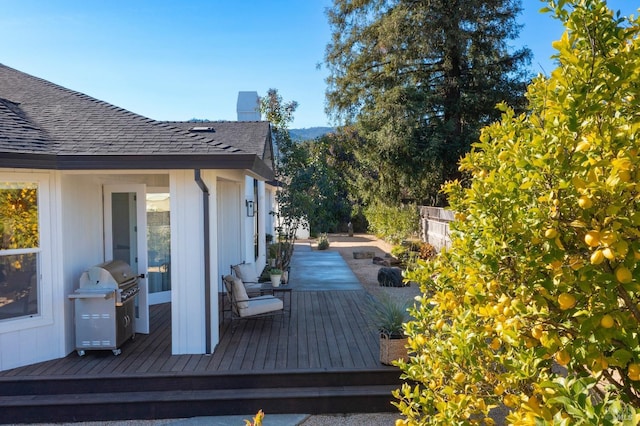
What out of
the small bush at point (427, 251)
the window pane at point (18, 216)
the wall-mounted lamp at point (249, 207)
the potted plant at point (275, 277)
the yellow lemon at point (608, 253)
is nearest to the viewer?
the yellow lemon at point (608, 253)

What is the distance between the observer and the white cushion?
21.9 ft

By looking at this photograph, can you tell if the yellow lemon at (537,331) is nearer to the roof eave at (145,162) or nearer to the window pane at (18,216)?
the roof eave at (145,162)

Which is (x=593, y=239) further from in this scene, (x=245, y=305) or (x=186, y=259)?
(x=245, y=305)

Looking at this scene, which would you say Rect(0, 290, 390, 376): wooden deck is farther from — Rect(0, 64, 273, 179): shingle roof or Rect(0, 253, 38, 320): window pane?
Rect(0, 64, 273, 179): shingle roof

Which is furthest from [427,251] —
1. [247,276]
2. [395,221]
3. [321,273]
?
[247,276]

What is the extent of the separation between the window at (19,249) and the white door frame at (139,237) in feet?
4.55

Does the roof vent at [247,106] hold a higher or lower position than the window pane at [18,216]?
higher

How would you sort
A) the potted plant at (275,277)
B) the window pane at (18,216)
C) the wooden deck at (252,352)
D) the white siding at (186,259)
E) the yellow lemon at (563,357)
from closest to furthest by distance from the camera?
the yellow lemon at (563,357), the wooden deck at (252,352), the window pane at (18,216), the white siding at (186,259), the potted plant at (275,277)

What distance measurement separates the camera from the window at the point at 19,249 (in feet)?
17.6

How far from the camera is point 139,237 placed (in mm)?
6648

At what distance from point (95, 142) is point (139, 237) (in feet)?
5.16

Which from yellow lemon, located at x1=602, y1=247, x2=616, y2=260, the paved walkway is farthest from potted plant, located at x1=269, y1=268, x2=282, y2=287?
yellow lemon, located at x1=602, y1=247, x2=616, y2=260

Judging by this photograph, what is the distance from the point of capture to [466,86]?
18328 millimetres

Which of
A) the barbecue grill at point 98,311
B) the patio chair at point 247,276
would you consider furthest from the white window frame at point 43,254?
the patio chair at point 247,276
